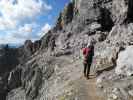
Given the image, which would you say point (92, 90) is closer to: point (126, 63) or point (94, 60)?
point (126, 63)

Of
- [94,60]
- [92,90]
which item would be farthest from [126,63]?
[94,60]

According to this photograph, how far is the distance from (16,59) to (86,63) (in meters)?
131

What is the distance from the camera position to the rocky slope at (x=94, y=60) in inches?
826

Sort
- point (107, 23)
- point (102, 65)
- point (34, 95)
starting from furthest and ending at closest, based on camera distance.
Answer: point (107, 23) < point (34, 95) < point (102, 65)

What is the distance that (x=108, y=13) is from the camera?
5434 cm

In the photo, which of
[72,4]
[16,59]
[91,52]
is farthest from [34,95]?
[16,59]

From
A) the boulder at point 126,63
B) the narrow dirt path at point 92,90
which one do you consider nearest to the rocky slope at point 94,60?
the boulder at point 126,63

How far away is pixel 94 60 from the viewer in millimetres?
30297

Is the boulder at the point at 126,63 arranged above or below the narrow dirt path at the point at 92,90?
above

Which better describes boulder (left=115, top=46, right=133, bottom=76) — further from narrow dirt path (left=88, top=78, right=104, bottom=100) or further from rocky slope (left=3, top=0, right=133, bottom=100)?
narrow dirt path (left=88, top=78, right=104, bottom=100)

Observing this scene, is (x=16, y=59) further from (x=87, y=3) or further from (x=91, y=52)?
(x=91, y=52)

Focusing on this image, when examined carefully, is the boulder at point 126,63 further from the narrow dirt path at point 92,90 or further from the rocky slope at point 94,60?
the narrow dirt path at point 92,90

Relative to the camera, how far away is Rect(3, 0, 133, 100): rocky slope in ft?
68.8

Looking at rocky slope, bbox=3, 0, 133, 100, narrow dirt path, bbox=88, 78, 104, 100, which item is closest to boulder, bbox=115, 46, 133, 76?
rocky slope, bbox=3, 0, 133, 100
